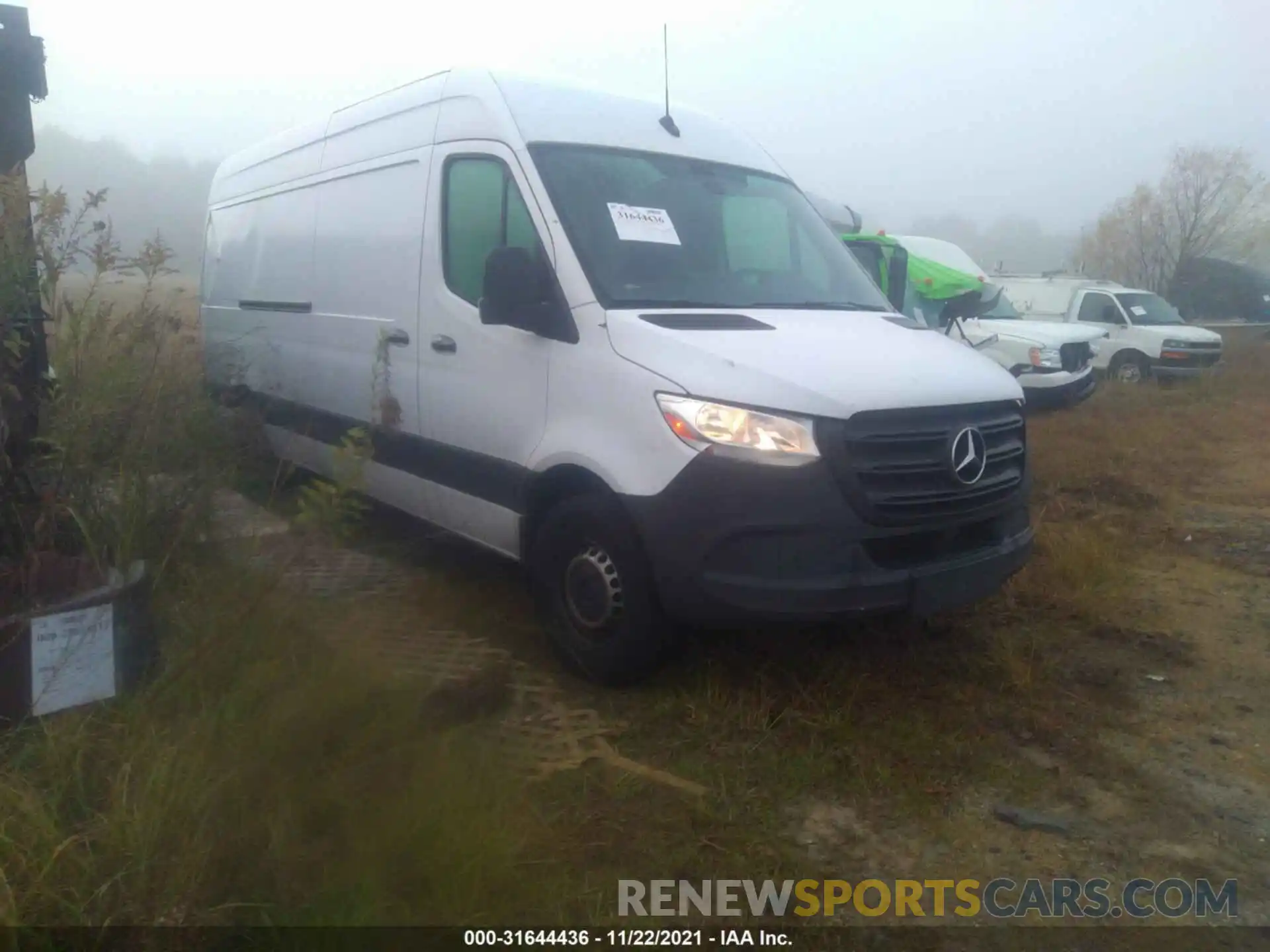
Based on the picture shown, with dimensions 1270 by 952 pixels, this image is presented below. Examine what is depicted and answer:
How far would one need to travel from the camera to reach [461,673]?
397cm

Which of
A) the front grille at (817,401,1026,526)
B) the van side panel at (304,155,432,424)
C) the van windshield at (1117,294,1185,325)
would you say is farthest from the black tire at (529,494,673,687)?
the van windshield at (1117,294,1185,325)

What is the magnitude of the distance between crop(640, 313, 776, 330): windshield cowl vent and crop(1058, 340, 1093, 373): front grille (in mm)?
9793

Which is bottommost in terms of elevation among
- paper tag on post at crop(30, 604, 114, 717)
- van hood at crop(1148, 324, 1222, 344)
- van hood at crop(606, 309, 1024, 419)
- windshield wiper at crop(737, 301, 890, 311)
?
paper tag on post at crop(30, 604, 114, 717)

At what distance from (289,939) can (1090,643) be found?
146 inches

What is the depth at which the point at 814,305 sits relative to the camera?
14.2 ft

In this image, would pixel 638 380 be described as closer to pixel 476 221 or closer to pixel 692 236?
pixel 692 236

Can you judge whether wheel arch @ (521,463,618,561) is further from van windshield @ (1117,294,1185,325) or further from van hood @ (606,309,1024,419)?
van windshield @ (1117,294,1185,325)

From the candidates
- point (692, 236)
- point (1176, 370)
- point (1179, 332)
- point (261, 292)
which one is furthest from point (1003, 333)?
point (692, 236)

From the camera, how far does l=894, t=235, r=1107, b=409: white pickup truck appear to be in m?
12.1

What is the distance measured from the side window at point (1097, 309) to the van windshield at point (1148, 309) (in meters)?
0.20

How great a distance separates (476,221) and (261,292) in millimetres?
2880

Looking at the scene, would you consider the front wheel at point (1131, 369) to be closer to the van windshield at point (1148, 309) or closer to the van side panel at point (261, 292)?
the van windshield at point (1148, 309)

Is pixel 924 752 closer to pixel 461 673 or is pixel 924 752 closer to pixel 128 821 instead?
pixel 461 673

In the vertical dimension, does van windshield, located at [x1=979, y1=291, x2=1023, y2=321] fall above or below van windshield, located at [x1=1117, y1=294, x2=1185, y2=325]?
below
